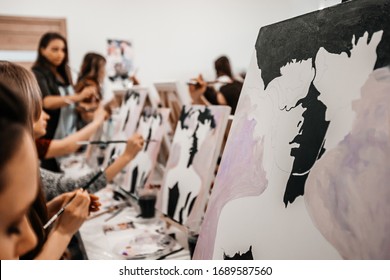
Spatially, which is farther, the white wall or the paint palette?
the white wall

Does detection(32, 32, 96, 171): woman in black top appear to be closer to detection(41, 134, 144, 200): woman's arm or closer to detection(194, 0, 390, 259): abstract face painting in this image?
detection(41, 134, 144, 200): woman's arm

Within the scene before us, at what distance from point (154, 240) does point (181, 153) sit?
1.00ft

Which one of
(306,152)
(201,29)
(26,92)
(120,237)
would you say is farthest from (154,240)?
(201,29)

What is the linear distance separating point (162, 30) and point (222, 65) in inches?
67.8

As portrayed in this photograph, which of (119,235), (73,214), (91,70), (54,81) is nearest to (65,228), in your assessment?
(73,214)

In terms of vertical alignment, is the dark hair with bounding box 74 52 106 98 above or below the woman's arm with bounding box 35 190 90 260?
above

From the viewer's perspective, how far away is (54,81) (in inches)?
81.4

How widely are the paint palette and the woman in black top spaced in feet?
2.72

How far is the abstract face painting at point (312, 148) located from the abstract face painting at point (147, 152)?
67cm

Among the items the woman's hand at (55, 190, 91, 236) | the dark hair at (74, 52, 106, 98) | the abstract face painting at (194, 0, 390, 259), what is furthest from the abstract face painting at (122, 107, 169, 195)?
the dark hair at (74, 52, 106, 98)

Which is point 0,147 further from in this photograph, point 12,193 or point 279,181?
point 279,181

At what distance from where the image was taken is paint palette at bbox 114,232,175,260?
0.99 metres

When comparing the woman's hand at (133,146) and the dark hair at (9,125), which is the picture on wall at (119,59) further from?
the dark hair at (9,125)

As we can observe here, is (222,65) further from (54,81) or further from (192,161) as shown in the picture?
(192,161)
